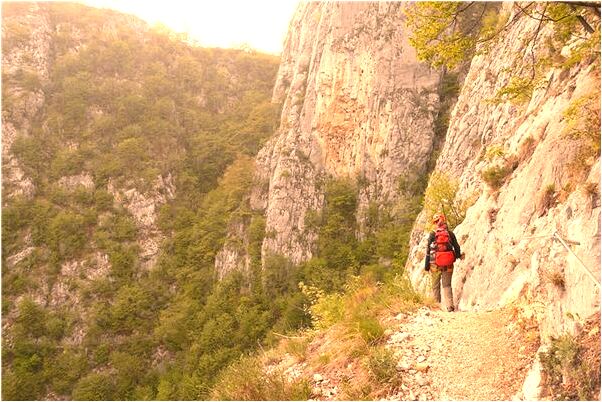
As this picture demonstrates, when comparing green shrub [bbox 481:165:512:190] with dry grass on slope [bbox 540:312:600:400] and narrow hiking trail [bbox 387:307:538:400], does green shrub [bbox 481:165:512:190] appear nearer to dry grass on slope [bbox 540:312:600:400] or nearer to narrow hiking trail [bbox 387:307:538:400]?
narrow hiking trail [bbox 387:307:538:400]

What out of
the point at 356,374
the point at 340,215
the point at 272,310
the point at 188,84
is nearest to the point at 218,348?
the point at 272,310

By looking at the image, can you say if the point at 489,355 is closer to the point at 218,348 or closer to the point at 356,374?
the point at 356,374

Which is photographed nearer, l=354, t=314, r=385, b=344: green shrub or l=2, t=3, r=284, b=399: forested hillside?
l=354, t=314, r=385, b=344: green shrub

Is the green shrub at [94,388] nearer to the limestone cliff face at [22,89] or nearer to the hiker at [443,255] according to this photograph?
the limestone cliff face at [22,89]

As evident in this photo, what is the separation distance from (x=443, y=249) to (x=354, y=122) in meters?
40.6

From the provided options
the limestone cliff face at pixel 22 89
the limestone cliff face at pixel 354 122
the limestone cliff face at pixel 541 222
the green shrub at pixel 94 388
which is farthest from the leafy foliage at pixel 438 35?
the limestone cliff face at pixel 22 89

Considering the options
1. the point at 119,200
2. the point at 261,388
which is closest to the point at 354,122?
the point at 119,200

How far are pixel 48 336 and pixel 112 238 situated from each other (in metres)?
12.8

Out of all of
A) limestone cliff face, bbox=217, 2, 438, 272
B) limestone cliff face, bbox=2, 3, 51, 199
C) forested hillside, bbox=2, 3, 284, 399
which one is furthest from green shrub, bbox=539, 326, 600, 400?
limestone cliff face, bbox=2, 3, 51, 199

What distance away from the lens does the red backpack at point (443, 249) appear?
22.6ft

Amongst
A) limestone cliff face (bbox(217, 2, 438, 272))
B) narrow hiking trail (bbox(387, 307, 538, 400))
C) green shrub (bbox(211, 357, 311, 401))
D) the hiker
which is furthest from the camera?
limestone cliff face (bbox(217, 2, 438, 272))

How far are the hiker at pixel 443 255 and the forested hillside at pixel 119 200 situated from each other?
30.3 metres

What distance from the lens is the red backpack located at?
690cm

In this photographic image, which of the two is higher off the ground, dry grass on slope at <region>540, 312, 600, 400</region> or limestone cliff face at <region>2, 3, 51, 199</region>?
limestone cliff face at <region>2, 3, 51, 199</region>
